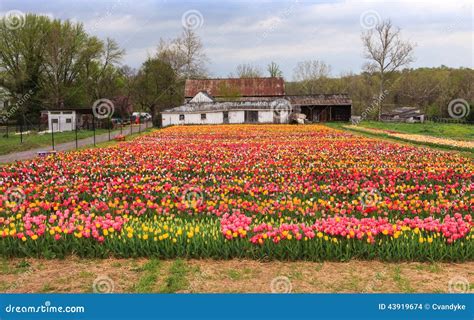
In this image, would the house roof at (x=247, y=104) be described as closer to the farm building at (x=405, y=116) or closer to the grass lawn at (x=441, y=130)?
the grass lawn at (x=441, y=130)

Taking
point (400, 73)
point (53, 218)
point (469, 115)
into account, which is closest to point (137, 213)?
point (53, 218)

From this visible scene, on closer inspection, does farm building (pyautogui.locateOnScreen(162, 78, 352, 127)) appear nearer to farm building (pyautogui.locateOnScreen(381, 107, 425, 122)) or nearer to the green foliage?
the green foliage

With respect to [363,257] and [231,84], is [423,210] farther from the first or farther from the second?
[231,84]

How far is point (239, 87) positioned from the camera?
245 feet

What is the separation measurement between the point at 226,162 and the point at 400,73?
99.9 metres

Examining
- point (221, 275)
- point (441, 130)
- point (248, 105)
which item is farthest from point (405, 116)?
point (221, 275)

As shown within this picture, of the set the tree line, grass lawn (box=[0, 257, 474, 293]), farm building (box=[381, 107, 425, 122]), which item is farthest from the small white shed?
farm building (box=[381, 107, 425, 122])

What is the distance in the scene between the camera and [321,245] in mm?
6477

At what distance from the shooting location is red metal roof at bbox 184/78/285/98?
7312cm

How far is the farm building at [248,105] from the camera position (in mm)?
60062

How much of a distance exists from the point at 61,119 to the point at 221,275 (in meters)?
43.6

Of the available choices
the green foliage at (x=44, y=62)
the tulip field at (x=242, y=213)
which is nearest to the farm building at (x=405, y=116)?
the green foliage at (x=44, y=62)

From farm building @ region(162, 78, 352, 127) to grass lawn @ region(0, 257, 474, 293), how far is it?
53.3 meters

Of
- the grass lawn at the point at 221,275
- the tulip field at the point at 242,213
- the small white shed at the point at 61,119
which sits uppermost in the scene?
the small white shed at the point at 61,119
